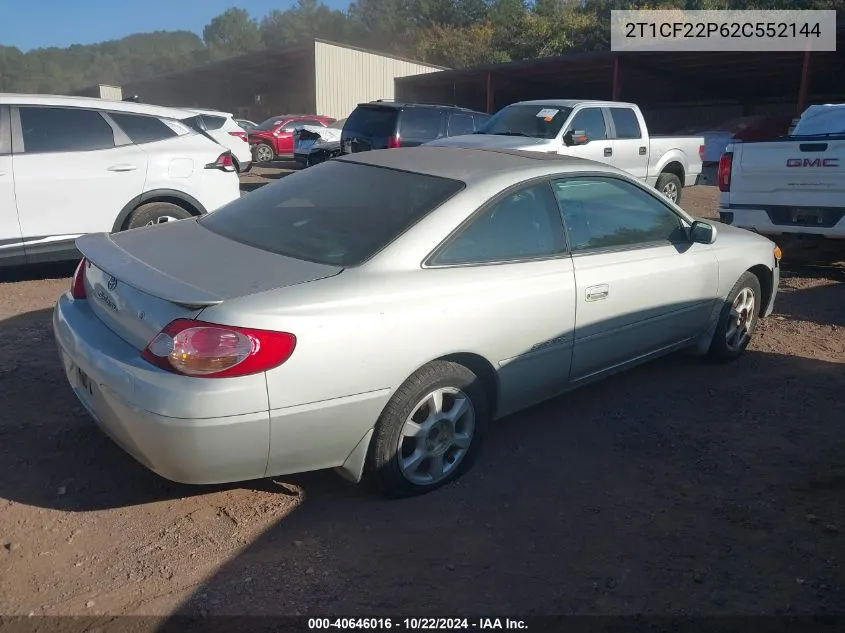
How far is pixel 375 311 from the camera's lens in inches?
117

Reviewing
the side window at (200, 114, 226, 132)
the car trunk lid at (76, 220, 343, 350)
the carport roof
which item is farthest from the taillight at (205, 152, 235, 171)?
the carport roof

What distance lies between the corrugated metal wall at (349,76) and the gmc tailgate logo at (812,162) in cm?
2675

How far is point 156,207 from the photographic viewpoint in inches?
271

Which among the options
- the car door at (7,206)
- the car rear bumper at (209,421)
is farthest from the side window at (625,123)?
the car rear bumper at (209,421)

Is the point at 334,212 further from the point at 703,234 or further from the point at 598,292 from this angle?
the point at 703,234

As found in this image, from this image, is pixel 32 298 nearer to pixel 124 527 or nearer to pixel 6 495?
pixel 6 495

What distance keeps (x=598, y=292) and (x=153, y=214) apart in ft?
15.0

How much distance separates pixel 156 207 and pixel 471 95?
87.7 feet

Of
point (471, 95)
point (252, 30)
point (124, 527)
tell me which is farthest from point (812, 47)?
point (252, 30)

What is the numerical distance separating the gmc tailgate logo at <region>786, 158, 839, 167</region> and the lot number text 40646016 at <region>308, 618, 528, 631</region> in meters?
6.32

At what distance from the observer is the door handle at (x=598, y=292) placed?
153 inches

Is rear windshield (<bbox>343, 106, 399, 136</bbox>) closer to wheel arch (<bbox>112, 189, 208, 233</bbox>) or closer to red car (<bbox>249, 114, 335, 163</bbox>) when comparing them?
wheel arch (<bbox>112, 189, 208, 233</bbox>)

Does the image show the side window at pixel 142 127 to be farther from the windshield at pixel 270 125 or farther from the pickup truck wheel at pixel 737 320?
the windshield at pixel 270 125

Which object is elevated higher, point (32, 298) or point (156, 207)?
point (156, 207)
